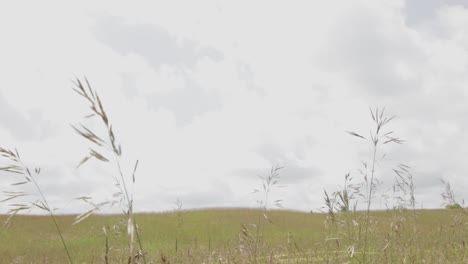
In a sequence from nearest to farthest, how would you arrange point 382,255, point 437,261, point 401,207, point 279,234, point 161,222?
point 437,261 < point 382,255 < point 401,207 < point 279,234 < point 161,222

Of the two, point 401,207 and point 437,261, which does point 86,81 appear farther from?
point 401,207

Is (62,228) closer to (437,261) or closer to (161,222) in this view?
(161,222)

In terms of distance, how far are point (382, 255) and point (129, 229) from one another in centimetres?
588

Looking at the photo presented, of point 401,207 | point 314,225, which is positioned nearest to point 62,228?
point 314,225

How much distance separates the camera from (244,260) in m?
5.24

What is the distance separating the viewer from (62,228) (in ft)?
67.6

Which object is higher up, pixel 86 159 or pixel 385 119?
pixel 385 119

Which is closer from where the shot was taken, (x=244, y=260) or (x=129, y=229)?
(x=129, y=229)

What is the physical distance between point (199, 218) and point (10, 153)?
1962cm

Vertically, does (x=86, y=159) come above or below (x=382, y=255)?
above

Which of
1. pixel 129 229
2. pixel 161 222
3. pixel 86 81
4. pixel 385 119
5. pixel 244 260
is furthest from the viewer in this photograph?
pixel 161 222

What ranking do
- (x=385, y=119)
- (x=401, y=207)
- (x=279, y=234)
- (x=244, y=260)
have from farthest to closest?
(x=279, y=234) < (x=401, y=207) < (x=244, y=260) < (x=385, y=119)

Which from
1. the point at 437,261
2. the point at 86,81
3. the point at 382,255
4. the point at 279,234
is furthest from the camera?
the point at 279,234

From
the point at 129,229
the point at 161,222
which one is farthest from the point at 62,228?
the point at 129,229
